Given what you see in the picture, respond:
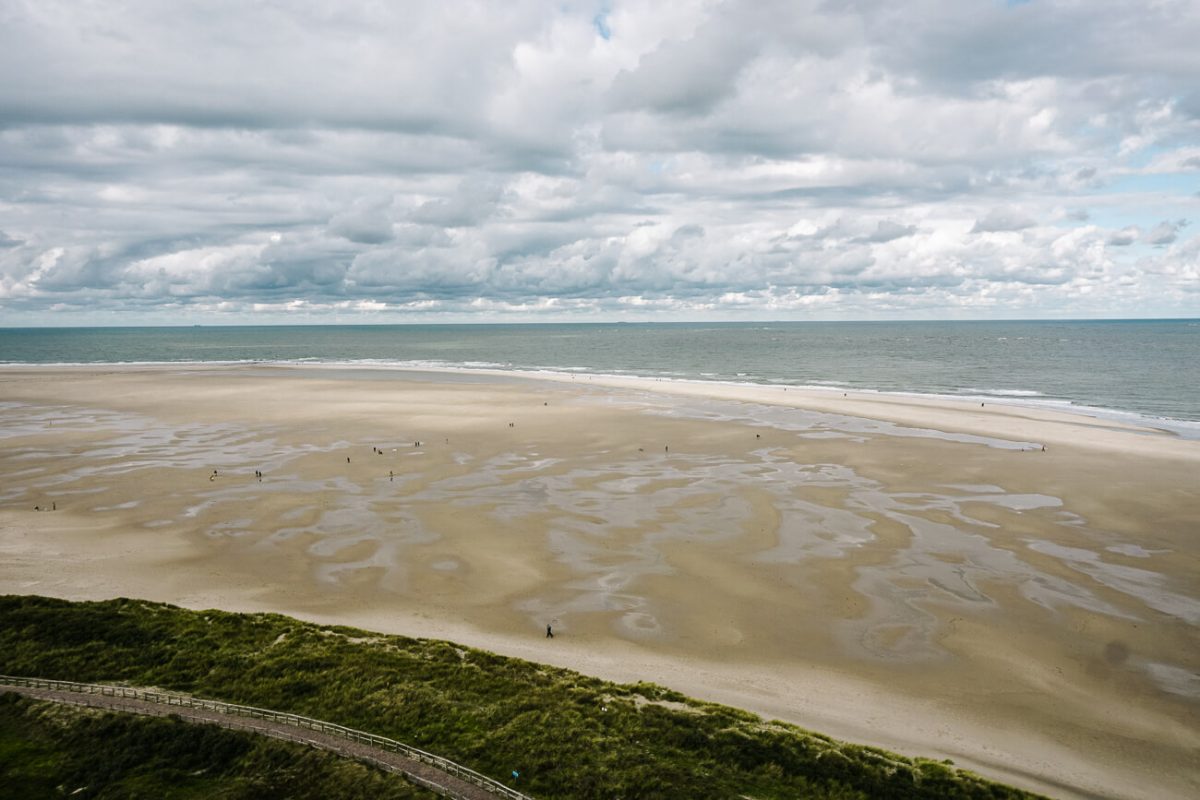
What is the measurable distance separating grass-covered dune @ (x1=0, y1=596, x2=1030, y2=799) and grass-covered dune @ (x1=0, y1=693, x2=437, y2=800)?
1667 millimetres

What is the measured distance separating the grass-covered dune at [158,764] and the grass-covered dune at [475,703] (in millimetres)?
1667

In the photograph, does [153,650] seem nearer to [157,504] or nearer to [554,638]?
[554,638]

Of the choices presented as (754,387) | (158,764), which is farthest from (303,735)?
(754,387)

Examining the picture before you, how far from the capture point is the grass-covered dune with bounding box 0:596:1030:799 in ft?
59.3

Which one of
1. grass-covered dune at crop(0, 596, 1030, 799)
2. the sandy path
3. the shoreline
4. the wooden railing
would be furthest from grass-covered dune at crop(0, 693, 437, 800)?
the shoreline

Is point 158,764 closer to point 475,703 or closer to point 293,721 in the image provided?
point 293,721

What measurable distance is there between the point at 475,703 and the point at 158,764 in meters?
8.48

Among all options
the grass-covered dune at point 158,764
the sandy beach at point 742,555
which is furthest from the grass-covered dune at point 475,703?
the grass-covered dune at point 158,764

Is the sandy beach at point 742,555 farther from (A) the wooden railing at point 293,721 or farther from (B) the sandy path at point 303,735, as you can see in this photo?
(B) the sandy path at point 303,735

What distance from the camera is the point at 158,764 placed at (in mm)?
19031

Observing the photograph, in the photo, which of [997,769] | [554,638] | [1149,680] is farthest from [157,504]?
[1149,680]

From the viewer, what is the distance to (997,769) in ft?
60.7

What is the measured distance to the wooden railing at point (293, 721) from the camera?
59.2 feet

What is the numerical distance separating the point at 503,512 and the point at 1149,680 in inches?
1115
